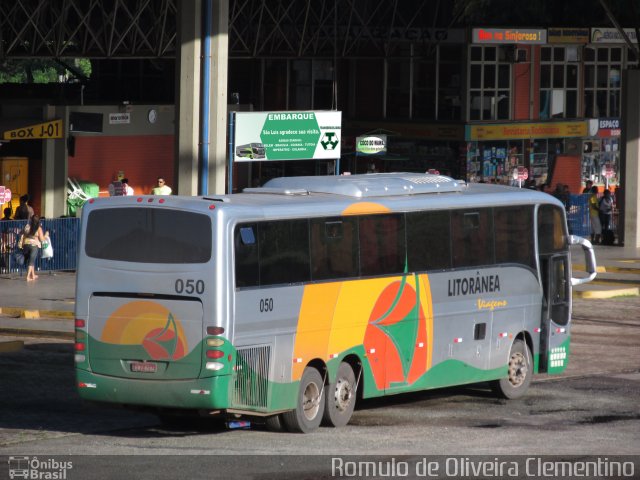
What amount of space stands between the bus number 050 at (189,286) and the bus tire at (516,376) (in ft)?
19.5

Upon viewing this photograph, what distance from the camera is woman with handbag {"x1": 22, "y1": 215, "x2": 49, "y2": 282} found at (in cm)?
3209

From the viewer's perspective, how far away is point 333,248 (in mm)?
16531

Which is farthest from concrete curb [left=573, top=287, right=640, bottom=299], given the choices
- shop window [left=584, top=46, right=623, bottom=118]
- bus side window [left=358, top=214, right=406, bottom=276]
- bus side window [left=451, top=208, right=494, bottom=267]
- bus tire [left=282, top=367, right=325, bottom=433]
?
shop window [left=584, top=46, right=623, bottom=118]

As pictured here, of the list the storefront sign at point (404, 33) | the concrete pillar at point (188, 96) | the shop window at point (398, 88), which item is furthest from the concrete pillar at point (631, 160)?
the concrete pillar at point (188, 96)

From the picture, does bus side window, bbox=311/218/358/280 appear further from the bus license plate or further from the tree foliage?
the tree foliage

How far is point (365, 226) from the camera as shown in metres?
17.0

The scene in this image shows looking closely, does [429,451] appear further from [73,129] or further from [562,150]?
[562,150]

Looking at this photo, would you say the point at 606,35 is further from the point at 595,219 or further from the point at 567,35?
the point at 595,219

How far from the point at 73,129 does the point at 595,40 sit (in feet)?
74.0

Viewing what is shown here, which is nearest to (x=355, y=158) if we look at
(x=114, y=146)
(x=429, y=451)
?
(x=114, y=146)

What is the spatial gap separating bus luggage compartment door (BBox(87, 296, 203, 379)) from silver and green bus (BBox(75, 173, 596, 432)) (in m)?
A: 0.02

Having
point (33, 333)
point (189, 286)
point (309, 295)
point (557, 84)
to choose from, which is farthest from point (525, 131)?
point (189, 286)

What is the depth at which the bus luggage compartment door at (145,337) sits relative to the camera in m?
14.9

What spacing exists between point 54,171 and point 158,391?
97.3ft
